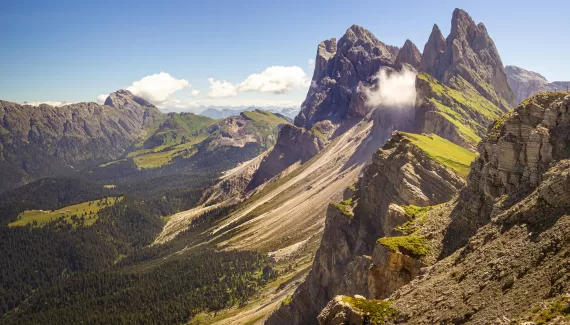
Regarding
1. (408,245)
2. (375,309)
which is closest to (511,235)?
(375,309)

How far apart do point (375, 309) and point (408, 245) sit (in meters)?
11.7

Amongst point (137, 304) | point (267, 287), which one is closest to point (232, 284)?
point (267, 287)

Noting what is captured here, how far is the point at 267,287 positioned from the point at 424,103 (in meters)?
118

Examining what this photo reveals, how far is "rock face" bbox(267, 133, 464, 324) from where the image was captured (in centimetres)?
8062

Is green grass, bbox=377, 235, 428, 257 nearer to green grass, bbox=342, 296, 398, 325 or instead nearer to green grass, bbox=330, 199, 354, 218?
green grass, bbox=342, 296, 398, 325

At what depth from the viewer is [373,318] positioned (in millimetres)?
33344

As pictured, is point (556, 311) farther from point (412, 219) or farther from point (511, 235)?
point (412, 219)

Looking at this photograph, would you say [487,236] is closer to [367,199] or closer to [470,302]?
[470,302]

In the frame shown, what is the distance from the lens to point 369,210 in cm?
9050

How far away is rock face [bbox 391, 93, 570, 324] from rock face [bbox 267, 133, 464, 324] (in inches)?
1181

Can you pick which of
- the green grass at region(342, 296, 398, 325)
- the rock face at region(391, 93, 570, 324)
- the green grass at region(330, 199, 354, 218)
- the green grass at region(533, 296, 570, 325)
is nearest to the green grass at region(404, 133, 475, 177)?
the green grass at region(330, 199, 354, 218)

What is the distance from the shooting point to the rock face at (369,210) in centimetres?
8062

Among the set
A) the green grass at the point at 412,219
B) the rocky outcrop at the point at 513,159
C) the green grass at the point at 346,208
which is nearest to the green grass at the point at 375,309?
the rocky outcrop at the point at 513,159

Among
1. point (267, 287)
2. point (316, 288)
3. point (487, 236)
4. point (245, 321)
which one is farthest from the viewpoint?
point (267, 287)
